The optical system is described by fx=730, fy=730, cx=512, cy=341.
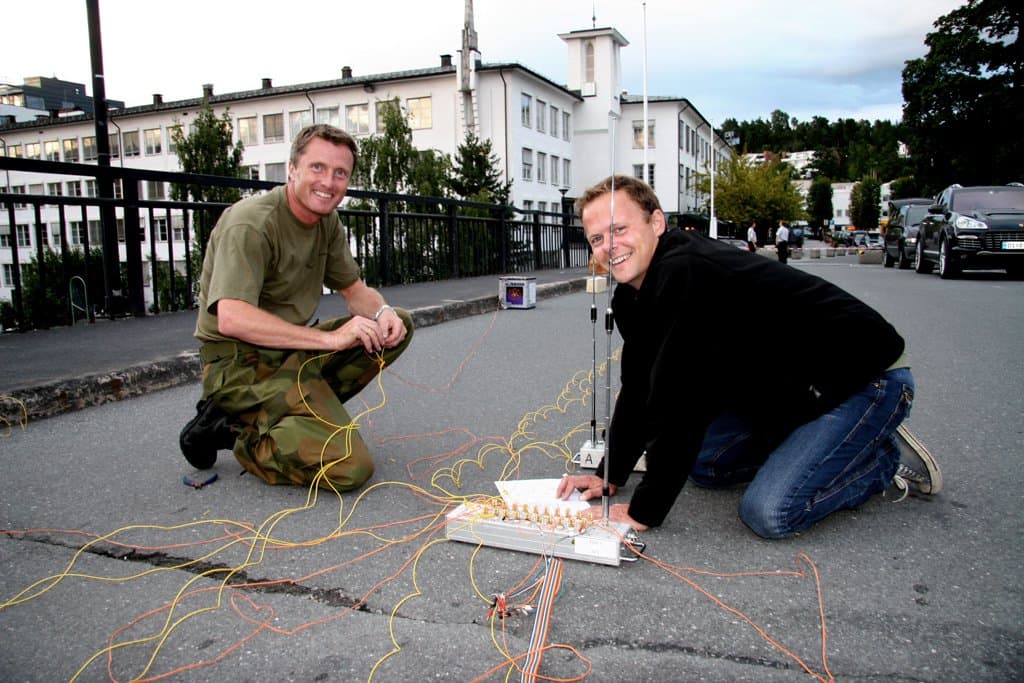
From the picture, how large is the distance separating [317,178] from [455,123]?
39873mm

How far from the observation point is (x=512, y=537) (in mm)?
2342

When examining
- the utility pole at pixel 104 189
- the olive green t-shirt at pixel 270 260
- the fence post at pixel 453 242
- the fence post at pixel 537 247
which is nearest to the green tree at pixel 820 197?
the fence post at pixel 537 247

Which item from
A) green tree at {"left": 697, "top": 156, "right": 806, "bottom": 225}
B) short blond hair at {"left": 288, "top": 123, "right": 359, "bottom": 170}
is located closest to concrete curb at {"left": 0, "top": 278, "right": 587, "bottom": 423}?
short blond hair at {"left": 288, "top": 123, "right": 359, "bottom": 170}

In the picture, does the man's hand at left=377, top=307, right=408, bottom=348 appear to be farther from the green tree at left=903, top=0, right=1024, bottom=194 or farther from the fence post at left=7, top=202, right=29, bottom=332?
the green tree at left=903, top=0, right=1024, bottom=194

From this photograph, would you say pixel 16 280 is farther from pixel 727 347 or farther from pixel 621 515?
pixel 727 347

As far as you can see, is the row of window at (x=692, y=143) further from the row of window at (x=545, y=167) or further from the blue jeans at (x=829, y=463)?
the blue jeans at (x=829, y=463)

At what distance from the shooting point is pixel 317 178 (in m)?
3.08

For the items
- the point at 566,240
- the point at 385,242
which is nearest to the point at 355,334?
the point at 385,242

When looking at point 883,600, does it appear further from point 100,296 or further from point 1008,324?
point 100,296

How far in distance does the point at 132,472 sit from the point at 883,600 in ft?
9.49

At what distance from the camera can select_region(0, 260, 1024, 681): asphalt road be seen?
5.72 feet

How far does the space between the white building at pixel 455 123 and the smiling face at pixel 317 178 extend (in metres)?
34.5

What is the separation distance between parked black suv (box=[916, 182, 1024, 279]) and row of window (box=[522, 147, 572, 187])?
1160 inches

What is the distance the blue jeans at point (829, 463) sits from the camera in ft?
7.77
